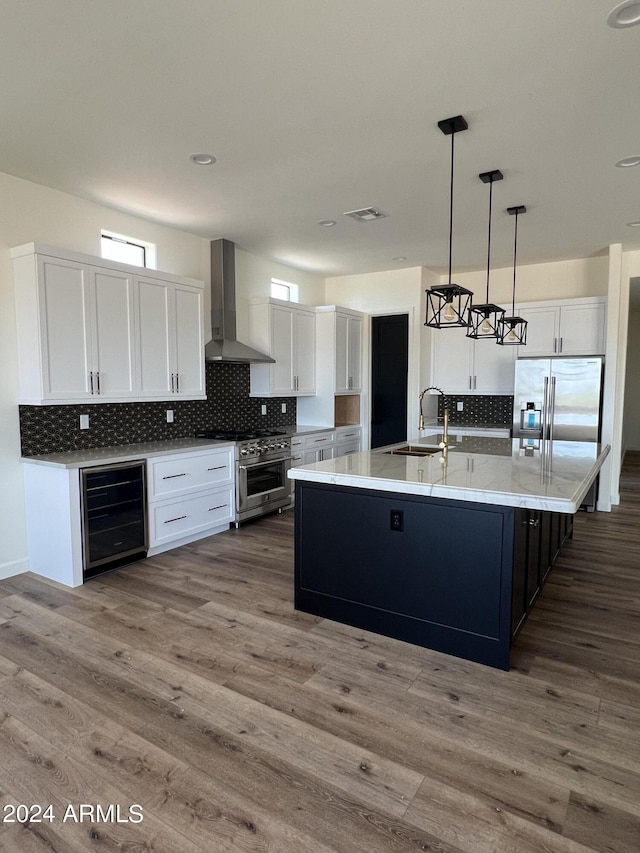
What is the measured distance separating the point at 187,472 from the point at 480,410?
165 inches

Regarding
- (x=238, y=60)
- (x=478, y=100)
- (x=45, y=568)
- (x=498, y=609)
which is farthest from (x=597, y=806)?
(x=45, y=568)

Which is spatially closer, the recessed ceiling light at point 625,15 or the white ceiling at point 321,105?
the recessed ceiling light at point 625,15

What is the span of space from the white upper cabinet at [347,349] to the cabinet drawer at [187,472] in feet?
7.29

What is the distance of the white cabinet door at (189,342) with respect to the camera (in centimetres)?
446

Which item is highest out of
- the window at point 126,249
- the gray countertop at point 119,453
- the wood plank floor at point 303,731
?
the window at point 126,249

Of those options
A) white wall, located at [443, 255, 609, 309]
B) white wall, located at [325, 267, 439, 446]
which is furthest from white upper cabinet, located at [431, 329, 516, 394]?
white wall, located at [443, 255, 609, 309]

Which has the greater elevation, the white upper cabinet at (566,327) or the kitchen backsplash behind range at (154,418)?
the white upper cabinet at (566,327)

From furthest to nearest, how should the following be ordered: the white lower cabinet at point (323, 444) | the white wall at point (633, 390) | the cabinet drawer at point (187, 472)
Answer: the white wall at point (633, 390) → the white lower cabinet at point (323, 444) → the cabinet drawer at point (187, 472)

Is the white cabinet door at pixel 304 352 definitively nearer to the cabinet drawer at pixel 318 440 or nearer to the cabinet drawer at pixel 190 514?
the cabinet drawer at pixel 318 440

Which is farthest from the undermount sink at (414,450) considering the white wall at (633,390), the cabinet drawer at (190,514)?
the white wall at (633,390)

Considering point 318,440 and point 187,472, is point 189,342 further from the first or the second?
point 318,440

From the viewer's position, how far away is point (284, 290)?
655 centimetres

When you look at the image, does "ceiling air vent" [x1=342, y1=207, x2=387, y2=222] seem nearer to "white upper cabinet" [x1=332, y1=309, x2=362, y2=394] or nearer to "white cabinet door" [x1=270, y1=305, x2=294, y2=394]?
"white cabinet door" [x1=270, y1=305, x2=294, y2=394]

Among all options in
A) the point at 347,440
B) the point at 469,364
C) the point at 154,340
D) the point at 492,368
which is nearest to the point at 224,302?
the point at 154,340
